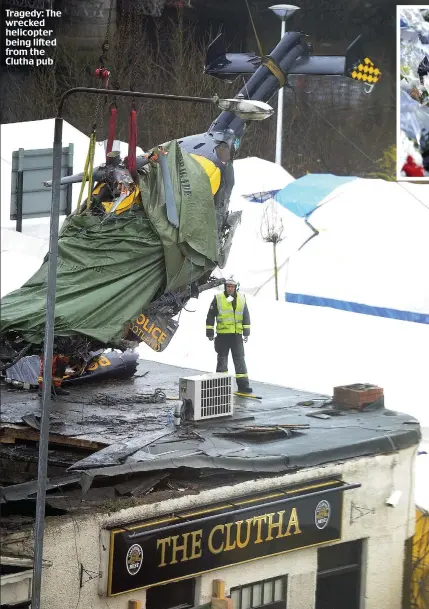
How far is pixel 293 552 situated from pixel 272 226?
12.3 feet

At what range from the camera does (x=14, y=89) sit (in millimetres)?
11953

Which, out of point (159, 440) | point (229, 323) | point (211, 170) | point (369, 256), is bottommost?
point (159, 440)

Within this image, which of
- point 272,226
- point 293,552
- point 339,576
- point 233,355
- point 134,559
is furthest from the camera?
point 272,226

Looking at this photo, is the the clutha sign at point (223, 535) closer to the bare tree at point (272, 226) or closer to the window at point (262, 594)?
the window at point (262, 594)

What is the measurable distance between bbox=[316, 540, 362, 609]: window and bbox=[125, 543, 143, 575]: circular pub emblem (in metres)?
2.28

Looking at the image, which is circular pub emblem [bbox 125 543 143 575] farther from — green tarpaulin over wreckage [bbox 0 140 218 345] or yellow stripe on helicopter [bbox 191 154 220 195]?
yellow stripe on helicopter [bbox 191 154 220 195]

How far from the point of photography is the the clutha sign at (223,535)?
10930 mm

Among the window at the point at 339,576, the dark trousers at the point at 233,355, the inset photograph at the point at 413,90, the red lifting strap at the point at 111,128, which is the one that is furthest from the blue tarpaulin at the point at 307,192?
the window at the point at 339,576

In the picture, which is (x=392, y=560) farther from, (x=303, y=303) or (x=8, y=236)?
(x=8, y=236)

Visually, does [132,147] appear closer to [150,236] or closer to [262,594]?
[150,236]

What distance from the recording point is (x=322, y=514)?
12375mm

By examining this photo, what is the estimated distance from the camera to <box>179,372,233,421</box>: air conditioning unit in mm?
12961

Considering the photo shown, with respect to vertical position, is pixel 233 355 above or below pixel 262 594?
above

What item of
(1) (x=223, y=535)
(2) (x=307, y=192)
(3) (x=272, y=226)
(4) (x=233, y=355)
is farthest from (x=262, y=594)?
(2) (x=307, y=192)
